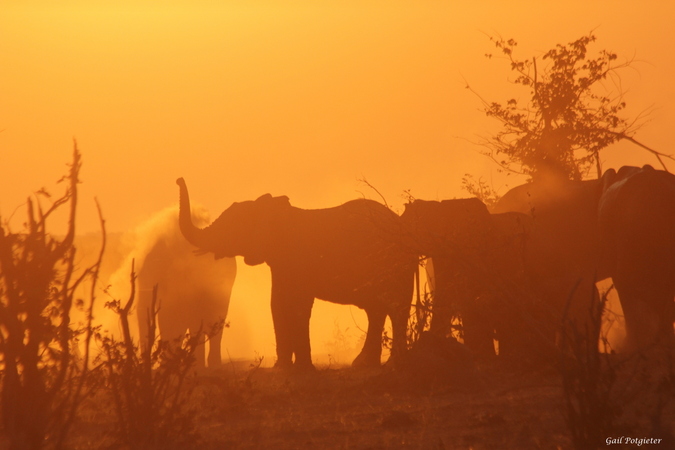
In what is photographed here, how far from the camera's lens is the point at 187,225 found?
17125mm

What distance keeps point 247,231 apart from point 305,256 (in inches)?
45.8

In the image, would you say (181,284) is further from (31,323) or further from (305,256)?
(31,323)

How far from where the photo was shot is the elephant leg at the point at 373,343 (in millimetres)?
15562

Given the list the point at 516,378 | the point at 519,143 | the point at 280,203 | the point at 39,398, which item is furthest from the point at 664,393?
the point at 519,143

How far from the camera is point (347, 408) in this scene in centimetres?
951

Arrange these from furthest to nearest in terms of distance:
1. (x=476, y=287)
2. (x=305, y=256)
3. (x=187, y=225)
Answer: (x=187, y=225)
(x=305, y=256)
(x=476, y=287)

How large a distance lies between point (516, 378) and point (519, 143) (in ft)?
36.2

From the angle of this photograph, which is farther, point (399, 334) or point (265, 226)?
point (265, 226)

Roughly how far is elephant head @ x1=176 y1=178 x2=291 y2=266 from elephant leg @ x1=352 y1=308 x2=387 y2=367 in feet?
7.29

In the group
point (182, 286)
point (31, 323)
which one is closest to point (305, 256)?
point (182, 286)

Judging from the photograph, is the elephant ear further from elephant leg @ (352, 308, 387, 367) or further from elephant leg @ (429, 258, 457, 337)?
elephant leg @ (429, 258, 457, 337)

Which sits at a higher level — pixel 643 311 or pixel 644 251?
pixel 644 251

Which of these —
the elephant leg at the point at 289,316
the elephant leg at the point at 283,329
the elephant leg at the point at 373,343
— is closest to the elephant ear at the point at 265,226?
the elephant leg at the point at 289,316

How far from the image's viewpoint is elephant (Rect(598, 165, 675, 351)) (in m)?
12.5
